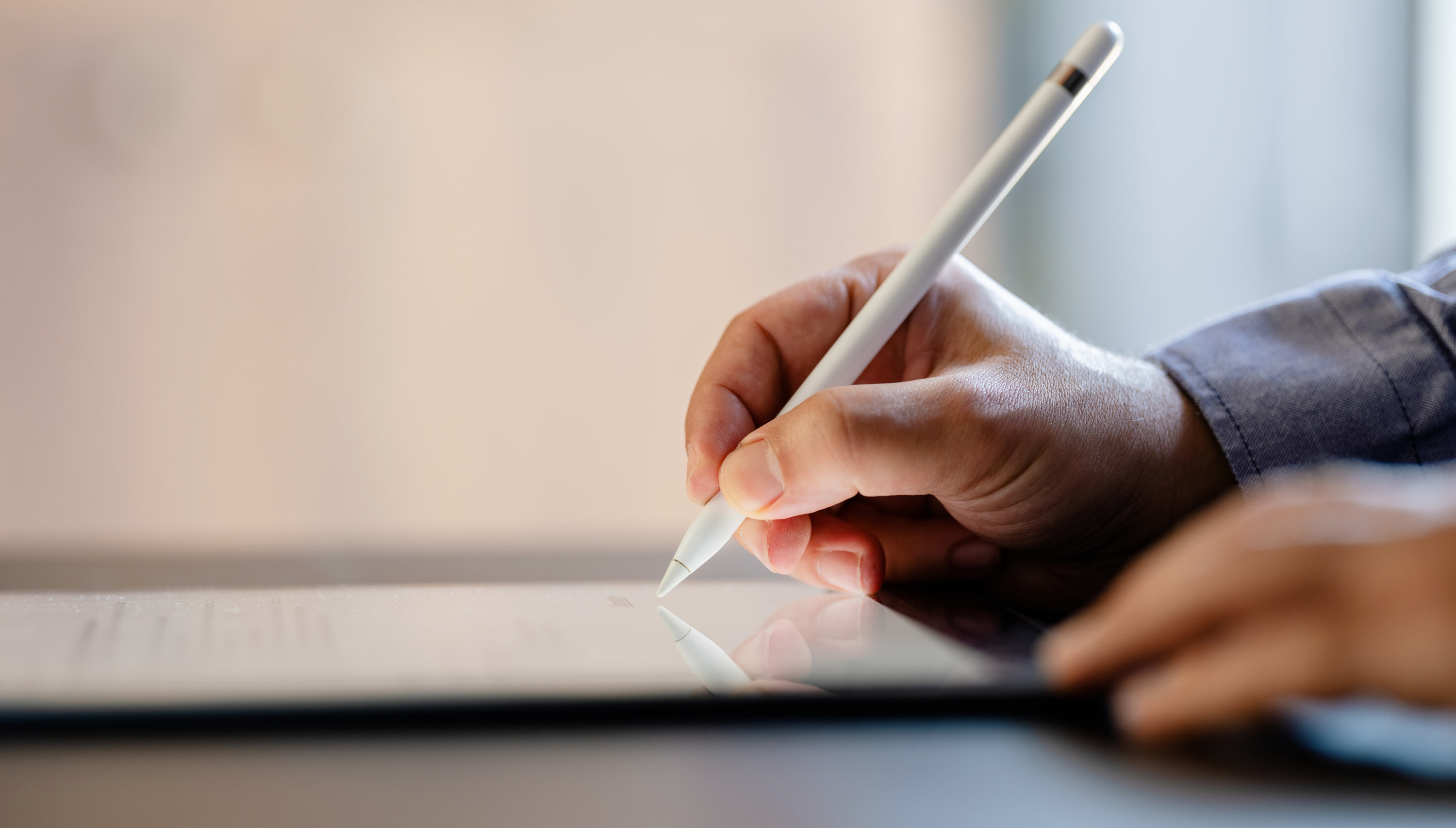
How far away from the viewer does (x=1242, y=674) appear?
0.15 metres

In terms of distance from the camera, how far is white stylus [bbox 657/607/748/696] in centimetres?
19

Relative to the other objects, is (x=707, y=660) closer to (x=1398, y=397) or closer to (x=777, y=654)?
(x=777, y=654)

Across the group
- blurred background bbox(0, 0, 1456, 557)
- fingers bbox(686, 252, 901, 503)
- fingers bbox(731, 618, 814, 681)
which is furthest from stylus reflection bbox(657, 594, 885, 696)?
blurred background bbox(0, 0, 1456, 557)

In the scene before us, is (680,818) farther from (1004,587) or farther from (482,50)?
(482,50)

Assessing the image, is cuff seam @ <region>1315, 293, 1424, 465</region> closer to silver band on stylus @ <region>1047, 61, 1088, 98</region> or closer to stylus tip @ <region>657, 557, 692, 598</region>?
silver band on stylus @ <region>1047, 61, 1088, 98</region>

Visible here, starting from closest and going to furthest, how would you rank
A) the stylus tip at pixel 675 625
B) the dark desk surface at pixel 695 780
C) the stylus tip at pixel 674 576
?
the dark desk surface at pixel 695 780, the stylus tip at pixel 675 625, the stylus tip at pixel 674 576

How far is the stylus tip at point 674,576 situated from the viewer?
36 centimetres

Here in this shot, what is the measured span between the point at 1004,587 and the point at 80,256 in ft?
4.07

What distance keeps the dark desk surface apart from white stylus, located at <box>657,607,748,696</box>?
19 mm

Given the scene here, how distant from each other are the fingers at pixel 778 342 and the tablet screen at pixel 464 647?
102mm

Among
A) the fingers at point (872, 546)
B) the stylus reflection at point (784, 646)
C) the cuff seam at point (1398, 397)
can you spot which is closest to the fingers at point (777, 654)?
the stylus reflection at point (784, 646)

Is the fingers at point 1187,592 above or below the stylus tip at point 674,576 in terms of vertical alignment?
above

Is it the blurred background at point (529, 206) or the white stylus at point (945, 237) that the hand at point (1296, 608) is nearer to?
the white stylus at point (945, 237)

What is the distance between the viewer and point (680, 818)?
139mm
